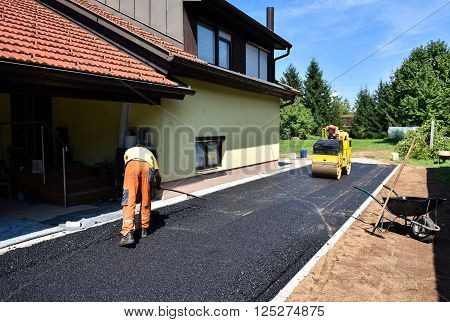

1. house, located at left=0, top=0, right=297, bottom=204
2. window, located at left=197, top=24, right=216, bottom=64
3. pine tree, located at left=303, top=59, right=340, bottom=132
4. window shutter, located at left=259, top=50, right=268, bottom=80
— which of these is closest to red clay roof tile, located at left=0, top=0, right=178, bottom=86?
house, located at left=0, top=0, right=297, bottom=204

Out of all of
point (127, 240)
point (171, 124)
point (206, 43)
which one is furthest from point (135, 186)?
point (206, 43)

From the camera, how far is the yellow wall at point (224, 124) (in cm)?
924

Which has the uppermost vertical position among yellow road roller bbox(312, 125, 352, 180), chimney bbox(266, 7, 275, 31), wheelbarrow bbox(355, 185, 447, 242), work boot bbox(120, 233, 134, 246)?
chimney bbox(266, 7, 275, 31)

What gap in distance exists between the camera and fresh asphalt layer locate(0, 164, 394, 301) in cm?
389

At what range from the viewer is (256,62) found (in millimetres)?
14633

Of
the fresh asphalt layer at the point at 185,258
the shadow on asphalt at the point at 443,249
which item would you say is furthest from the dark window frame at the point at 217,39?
the shadow on asphalt at the point at 443,249

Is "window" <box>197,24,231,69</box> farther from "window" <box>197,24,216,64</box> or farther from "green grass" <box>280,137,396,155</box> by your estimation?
"green grass" <box>280,137,396,155</box>

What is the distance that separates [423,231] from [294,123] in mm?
33882

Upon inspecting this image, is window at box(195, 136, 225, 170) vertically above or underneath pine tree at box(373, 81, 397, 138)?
underneath

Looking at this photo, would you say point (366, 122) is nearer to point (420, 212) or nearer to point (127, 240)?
point (420, 212)

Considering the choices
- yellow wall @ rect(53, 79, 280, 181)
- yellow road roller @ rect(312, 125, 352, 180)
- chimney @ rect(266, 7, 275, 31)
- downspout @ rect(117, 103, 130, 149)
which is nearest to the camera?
downspout @ rect(117, 103, 130, 149)

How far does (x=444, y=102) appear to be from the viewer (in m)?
30.7

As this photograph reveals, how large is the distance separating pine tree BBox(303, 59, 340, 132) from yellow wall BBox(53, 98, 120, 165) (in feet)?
129
